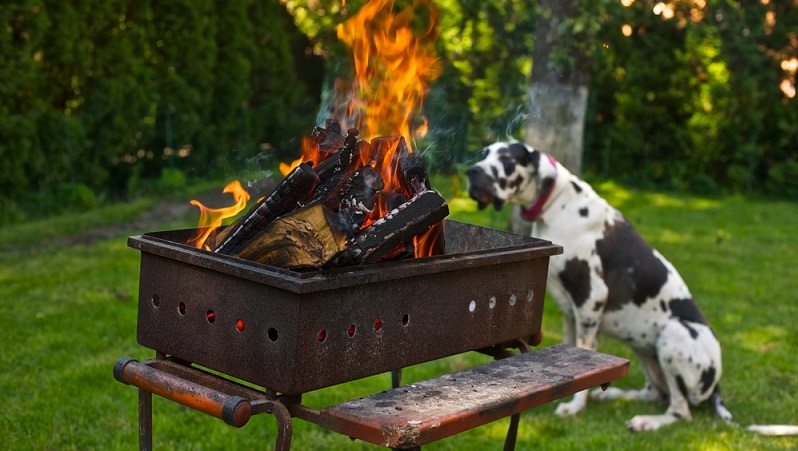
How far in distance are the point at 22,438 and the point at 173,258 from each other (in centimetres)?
195

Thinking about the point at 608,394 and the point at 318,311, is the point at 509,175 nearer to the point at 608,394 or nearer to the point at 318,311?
the point at 608,394

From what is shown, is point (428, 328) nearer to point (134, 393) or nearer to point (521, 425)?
point (521, 425)

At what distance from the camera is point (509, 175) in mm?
4477

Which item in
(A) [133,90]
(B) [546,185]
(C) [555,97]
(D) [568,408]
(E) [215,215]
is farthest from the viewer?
(A) [133,90]

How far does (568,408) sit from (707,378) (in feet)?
2.54

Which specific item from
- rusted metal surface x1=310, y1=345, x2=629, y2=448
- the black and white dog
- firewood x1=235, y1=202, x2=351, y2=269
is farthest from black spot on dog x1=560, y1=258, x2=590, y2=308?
firewood x1=235, y1=202, x2=351, y2=269

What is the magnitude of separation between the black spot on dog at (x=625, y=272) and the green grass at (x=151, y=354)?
0.71 m

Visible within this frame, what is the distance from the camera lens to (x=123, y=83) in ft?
32.4

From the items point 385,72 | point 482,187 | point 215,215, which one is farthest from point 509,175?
point 215,215

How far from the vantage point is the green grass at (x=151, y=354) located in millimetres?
4285

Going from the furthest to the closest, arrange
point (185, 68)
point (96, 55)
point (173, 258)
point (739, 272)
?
1. point (185, 68)
2. point (96, 55)
3. point (739, 272)
4. point (173, 258)

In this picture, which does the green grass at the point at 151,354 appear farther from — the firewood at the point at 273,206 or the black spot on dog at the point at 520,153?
the firewood at the point at 273,206

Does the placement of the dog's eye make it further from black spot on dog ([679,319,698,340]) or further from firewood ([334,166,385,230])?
firewood ([334,166,385,230])

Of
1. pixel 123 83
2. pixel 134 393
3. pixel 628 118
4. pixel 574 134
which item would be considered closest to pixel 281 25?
pixel 123 83
